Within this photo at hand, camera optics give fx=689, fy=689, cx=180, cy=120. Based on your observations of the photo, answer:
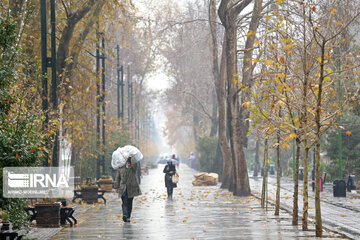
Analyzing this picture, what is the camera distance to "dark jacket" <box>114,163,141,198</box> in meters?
16.8

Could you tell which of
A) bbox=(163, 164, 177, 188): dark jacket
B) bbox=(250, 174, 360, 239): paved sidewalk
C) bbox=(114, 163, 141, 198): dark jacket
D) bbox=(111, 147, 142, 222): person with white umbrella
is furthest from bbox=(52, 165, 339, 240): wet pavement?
bbox=(163, 164, 177, 188): dark jacket

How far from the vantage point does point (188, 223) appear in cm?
1617

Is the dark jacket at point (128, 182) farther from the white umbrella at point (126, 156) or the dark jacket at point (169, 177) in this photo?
the dark jacket at point (169, 177)

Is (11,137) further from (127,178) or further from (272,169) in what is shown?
(272,169)

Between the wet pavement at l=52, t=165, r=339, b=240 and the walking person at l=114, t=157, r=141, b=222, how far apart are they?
1.26ft

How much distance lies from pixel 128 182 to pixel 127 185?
9 cm

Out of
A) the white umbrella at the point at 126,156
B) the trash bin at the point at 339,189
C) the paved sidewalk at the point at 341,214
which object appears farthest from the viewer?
the trash bin at the point at 339,189

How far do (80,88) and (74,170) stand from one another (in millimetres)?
5816

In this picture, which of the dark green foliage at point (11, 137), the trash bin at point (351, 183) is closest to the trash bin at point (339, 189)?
the trash bin at point (351, 183)

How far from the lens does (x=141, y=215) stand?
18781 millimetres

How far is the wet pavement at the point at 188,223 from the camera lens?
1366 centimetres

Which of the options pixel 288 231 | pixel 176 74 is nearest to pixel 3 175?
pixel 288 231

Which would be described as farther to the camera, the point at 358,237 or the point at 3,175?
the point at 358,237

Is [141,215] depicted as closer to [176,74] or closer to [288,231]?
[288,231]
